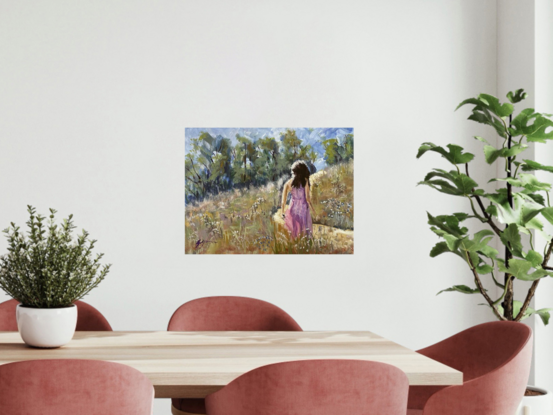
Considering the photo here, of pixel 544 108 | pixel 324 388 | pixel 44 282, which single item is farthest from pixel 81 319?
pixel 544 108

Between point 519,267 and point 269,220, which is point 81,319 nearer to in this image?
point 269,220

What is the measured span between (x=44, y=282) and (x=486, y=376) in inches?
60.0

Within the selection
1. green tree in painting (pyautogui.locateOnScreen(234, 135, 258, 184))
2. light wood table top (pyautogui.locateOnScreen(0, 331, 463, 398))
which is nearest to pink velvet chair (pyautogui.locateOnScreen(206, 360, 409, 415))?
light wood table top (pyautogui.locateOnScreen(0, 331, 463, 398))

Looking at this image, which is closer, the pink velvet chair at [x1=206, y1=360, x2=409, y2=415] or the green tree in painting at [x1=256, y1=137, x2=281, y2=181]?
the pink velvet chair at [x1=206, y1=360, x2=409, y2=415]

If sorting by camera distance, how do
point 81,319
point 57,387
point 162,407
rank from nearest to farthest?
point 57,387 < point 81,319 < point 162,407

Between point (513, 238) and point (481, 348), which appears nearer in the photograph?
point (481, 348)

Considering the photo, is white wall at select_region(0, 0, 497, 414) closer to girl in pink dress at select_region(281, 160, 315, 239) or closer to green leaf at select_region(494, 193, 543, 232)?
girl in pink dress at select_region(281, 160, 315, 239)

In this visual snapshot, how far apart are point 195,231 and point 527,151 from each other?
2.03 meters

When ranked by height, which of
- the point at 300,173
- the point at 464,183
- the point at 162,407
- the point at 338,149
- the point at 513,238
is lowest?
the point at 162,407

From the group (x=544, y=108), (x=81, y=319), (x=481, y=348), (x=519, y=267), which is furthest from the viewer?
(x=544, y=108)

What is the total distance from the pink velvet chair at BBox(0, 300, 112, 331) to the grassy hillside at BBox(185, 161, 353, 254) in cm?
93

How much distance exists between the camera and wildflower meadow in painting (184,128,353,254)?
3.44 meters

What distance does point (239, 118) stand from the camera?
3.45m

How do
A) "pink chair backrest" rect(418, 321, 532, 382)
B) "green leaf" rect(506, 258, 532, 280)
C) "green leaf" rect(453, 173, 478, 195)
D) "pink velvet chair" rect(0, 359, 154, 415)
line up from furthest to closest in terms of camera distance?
"green leaf" rect(453, 173, 478, 195) < "green leaf" rect(506, 258, 532, 280) < "pink chair backrest" rect(418, 321, 532, 382) < "pink velvet chair" rect(0, 359, 154, 415)
